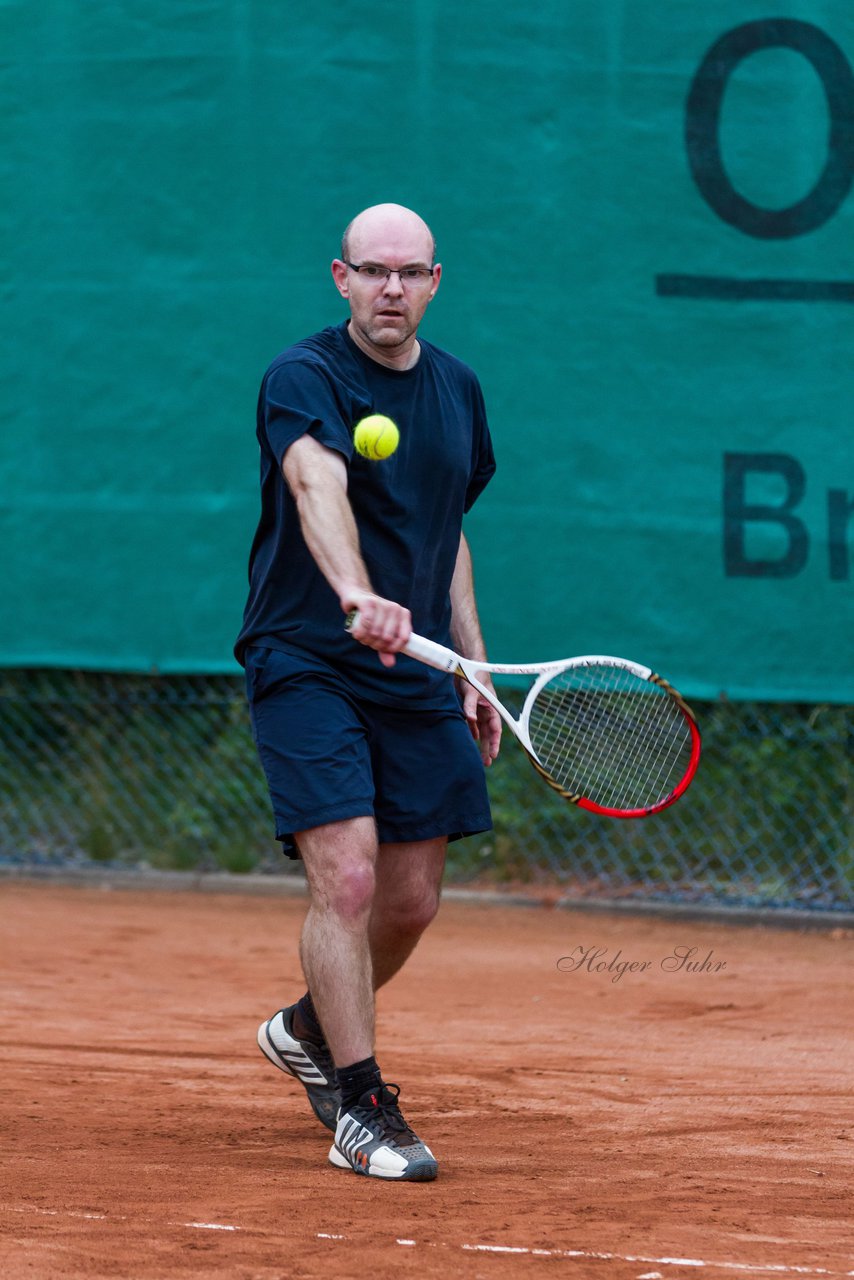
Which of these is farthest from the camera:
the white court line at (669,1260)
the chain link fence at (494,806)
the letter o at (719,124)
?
the chain link fence at (494,806)

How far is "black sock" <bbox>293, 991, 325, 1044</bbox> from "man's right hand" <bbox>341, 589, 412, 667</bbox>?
947 mm

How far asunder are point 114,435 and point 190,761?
129 centimetres

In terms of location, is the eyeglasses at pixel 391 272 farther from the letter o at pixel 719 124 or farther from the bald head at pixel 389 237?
the letter o at pixel 719 124

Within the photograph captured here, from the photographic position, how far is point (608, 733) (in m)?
4.02

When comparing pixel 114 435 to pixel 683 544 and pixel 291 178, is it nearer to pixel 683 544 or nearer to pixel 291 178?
pixel 291 178

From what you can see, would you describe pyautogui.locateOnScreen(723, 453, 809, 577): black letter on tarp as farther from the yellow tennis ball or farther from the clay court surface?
the yellow tennis ball

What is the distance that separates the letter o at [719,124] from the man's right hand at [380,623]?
11.1 feet

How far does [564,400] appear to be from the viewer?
611 centimetres

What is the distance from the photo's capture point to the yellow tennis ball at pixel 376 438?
3334mm

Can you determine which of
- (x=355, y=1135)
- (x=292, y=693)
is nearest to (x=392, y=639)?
(x=292, y=693)

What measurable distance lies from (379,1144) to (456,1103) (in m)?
0.68

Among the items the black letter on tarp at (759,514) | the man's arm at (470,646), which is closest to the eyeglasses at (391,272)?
the man's arm at (470,646)

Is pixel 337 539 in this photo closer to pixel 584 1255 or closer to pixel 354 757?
pixel 354 757

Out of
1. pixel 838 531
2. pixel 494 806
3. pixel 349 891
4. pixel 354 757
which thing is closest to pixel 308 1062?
pixel 349 891
